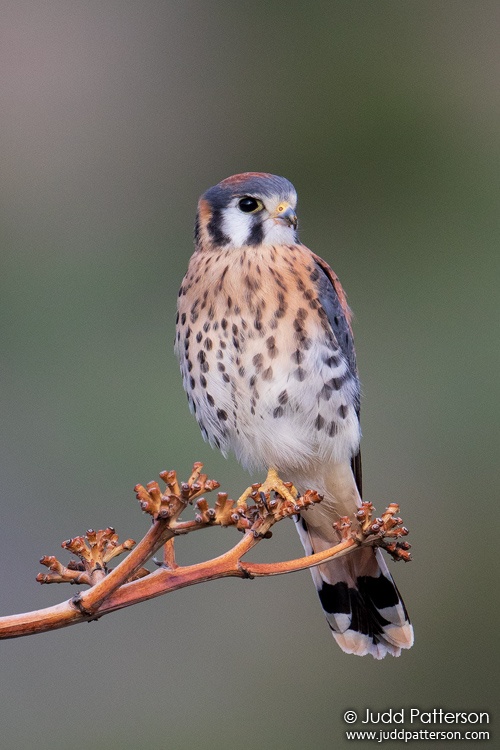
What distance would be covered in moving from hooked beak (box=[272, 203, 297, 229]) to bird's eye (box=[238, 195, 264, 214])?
33 mm

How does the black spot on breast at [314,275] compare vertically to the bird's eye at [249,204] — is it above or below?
below

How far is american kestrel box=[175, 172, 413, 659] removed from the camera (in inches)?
87.0

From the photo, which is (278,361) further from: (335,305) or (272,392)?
(335,305)

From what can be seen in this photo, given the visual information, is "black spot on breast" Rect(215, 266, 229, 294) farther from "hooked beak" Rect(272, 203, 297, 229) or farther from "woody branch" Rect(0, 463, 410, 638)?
"woody branch" Rect(0, 463, 410, 638)

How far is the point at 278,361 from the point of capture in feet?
7.46

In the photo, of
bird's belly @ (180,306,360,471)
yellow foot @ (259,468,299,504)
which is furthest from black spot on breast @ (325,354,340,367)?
yellow foot @ (259,468,299,504)

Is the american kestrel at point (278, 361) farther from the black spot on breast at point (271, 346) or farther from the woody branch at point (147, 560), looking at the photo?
the woody branch at point (147, 560)

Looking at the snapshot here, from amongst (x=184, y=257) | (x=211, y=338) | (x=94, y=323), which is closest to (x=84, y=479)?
(x=94, y=323)

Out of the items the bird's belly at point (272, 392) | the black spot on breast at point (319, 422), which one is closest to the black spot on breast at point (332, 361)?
the bird's belly at point (272, 392)

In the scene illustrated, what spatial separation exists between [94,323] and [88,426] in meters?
0.63

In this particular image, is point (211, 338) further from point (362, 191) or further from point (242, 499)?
point (362, 191)

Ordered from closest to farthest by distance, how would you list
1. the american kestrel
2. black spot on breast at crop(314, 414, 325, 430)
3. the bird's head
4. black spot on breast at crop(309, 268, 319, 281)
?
the bird's head → the american kestrel → black spot on breast at crop(309, 268, 319, 281) → black spot on breast at crop(314, 414, 325, 430)

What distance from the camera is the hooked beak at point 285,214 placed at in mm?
2092

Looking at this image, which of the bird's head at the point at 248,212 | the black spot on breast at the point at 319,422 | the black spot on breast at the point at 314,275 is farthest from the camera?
the black spot on breast at the point at 319,422
